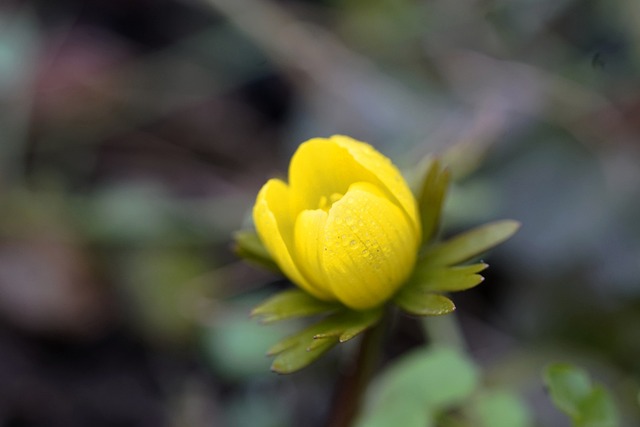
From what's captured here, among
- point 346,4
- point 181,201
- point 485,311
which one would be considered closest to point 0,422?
point 181,201

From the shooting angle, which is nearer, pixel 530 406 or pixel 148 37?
pixel 530 406

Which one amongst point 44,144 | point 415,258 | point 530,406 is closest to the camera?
point 415,258

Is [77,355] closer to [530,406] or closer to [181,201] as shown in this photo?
[181,201]

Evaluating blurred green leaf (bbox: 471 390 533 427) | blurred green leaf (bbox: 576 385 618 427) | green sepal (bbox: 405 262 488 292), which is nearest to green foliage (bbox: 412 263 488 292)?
green sepal (bbox: 405 262 488 292)

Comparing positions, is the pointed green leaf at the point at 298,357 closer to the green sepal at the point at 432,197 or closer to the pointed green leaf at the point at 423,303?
the pointed green leaf at the point at 423,303

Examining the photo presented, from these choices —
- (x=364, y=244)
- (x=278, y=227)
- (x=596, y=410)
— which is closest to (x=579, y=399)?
(x=596, y=410)

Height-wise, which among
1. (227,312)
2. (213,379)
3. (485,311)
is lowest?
(213,379)

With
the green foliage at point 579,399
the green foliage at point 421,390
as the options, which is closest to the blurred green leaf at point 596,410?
the green foliage at point 579,399
